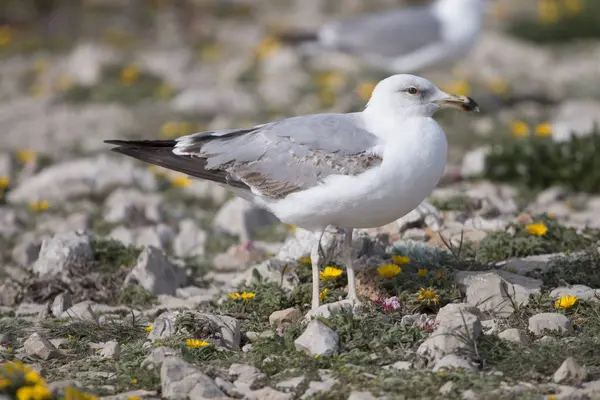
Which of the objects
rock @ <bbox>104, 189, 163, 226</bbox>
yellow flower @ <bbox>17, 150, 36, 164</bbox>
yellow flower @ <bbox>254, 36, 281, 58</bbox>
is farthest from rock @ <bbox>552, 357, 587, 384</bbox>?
yellow flower @ <bbox>254, 36, 281, 58</bbox>

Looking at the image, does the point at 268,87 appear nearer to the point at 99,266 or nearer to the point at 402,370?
the point at 99,266

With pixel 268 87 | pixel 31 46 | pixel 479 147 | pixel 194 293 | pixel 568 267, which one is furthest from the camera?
pixel 31 46

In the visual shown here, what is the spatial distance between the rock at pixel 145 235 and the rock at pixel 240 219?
43 centimetres

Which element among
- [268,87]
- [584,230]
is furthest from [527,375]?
[268,87]

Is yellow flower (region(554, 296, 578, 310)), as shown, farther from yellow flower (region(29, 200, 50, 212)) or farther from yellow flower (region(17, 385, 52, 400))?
yellow flower (region(29, 200, 50, 212))

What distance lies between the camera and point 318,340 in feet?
15.6

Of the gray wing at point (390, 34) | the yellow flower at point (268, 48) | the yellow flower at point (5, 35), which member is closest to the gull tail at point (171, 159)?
the gray wing at point (390, 34)

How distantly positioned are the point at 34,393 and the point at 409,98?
254cm

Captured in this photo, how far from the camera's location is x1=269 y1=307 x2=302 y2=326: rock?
5.26 metres

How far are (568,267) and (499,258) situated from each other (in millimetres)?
479

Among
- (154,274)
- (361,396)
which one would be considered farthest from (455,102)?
(154,274)

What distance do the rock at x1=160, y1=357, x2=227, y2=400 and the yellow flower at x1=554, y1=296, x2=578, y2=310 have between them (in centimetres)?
187

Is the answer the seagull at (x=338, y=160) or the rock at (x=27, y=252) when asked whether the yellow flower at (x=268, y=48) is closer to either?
the rock at (x=27, y=252)

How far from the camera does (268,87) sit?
1201 centimetres
